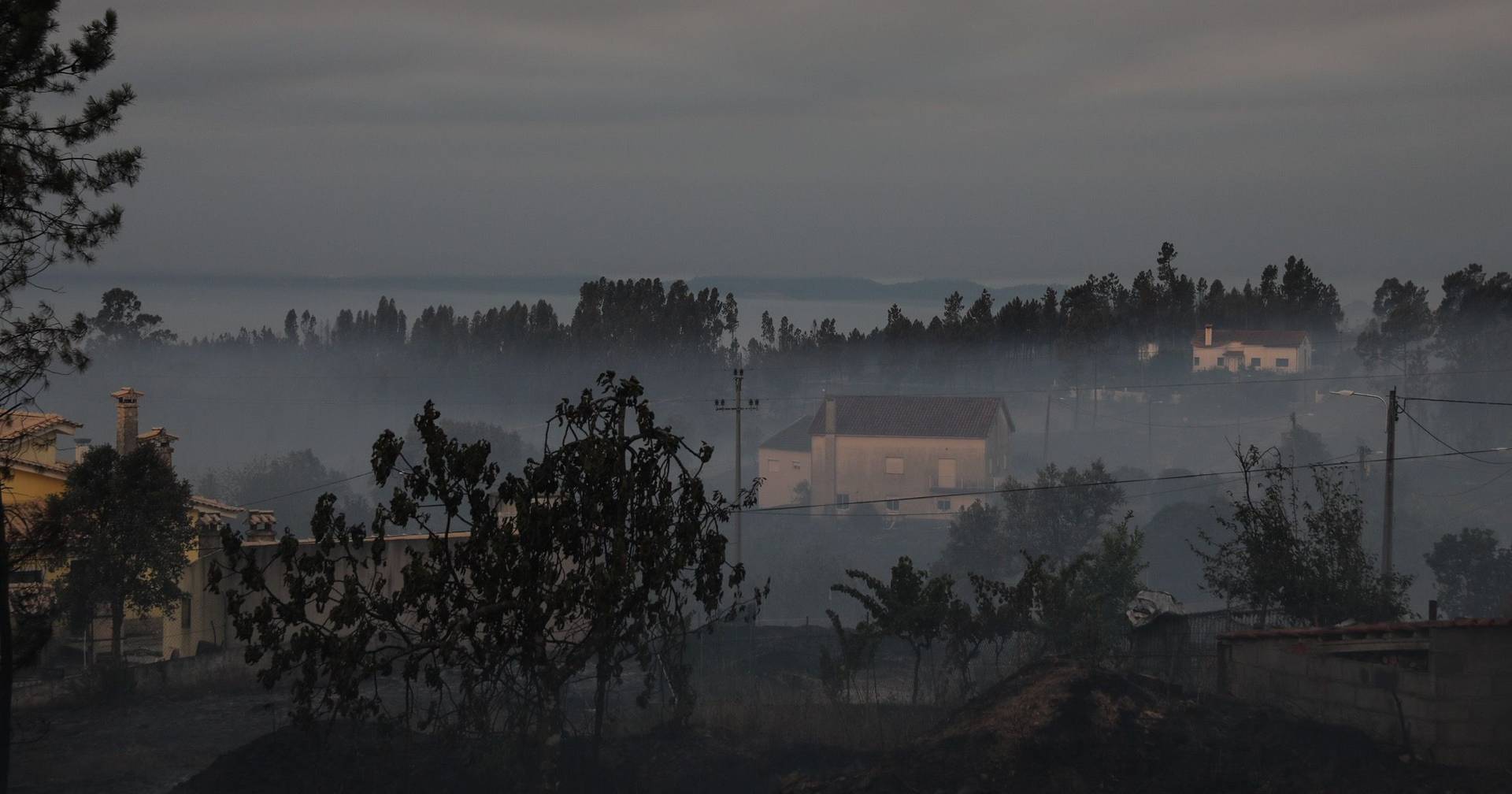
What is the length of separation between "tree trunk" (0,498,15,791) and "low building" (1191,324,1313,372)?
384ft

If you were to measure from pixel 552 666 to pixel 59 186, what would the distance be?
920 centimetres

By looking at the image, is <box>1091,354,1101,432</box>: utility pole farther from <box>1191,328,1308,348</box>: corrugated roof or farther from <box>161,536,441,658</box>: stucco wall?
<box>161,536,441,658</box>: stucco wall

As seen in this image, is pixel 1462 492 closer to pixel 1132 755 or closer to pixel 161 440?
pixel 1132 755

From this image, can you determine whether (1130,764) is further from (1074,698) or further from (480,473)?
(480,473)

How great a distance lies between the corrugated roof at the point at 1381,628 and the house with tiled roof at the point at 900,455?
2496 inches

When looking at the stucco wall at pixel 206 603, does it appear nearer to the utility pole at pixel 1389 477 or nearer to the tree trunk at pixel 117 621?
the tree trunk at pixel 117 621

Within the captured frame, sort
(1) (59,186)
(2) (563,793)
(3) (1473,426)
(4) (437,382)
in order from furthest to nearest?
(4) (437,382)
(3) (1473,426)
(2) (563,793)
(1) (59,186)

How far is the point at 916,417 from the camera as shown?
97.1 m

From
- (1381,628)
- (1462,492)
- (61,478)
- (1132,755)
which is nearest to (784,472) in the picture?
(1462,492)

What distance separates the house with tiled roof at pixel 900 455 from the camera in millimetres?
94000

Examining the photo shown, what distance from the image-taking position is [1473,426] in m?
108

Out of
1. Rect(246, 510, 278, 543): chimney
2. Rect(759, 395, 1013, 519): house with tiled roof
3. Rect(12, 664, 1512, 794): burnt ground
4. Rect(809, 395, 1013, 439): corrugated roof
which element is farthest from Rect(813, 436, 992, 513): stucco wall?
Rect(12, 664, 1512, 794): burnt ground

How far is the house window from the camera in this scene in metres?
94.2

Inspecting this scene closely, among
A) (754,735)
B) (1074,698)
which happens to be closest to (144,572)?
(754,735)
